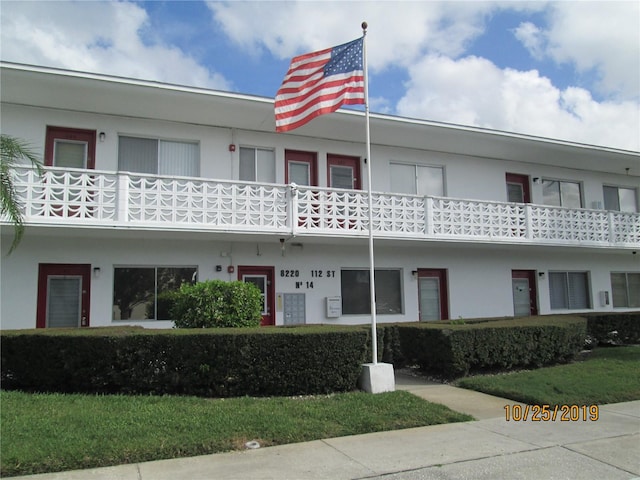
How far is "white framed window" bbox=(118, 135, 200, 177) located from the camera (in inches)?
526

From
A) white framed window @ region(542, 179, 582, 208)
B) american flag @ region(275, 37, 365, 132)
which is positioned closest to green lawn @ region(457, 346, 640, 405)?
american flag @ region(275, 37, 365, 132)

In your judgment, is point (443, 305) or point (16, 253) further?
point (443, 305)

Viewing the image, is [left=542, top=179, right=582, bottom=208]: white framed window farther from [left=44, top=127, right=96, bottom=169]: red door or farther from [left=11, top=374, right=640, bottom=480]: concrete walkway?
[left=44, top=127, right=96, bottom=169]: red door

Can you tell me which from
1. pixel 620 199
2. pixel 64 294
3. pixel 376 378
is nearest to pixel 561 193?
pixel 620 199

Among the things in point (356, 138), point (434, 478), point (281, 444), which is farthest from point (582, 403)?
point (356, 138)

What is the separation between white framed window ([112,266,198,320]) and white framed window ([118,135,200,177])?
101 inches

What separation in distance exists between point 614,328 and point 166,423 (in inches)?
546

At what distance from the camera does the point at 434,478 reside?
5.19 meters

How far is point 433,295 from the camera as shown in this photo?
637 inches

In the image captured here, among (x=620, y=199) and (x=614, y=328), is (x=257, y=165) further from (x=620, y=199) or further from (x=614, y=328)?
(x=620, y=199)

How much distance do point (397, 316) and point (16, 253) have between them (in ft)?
32.9

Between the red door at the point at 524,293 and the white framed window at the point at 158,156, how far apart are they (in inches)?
430

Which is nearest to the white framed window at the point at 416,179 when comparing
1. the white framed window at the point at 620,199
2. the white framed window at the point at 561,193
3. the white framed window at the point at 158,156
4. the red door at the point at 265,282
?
the white framed window at the point at 561,193

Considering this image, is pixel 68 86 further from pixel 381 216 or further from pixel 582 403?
pixel 582 403
